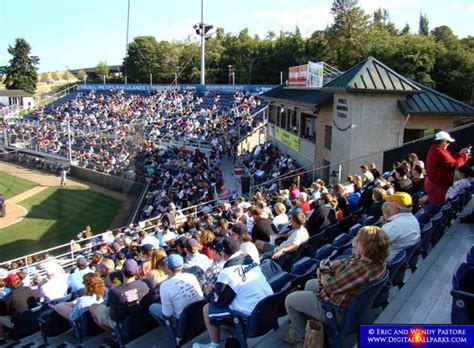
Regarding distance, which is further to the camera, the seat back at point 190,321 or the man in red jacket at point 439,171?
the man in red jacket at point 439,171

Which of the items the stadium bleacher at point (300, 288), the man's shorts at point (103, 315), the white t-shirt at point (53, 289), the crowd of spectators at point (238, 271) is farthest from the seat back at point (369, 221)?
the white t-shirt at point (53, 289)

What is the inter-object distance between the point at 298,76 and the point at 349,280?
1954 centimetres

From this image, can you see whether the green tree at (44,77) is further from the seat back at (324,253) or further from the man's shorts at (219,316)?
the man's shorts at (219,316)

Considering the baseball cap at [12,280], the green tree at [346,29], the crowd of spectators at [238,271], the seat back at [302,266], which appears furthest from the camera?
the green tree at [346,29]

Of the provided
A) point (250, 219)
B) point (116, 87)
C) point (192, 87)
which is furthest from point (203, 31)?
point (250, 219)

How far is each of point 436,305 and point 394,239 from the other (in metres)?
0.97

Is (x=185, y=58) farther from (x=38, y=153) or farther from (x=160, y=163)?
(x=160, y=163)

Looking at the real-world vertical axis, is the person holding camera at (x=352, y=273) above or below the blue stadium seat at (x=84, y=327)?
above

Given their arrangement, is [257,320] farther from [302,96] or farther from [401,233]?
[302,96]

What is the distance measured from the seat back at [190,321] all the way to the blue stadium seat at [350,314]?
138cm

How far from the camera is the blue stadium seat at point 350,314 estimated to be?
3.69 meters

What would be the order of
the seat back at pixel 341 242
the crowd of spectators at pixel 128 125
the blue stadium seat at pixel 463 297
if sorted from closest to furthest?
1. the blue stadium seat at pixel 463 297
2. the seat back at pixel 341 242
3. the crowd of spectators at pixel 128 125

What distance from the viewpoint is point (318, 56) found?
55250mm

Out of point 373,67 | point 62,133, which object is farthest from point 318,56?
point 373,67
